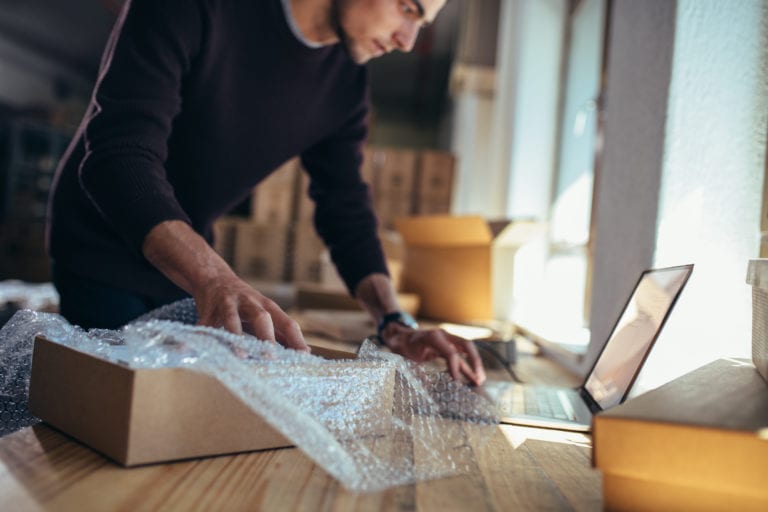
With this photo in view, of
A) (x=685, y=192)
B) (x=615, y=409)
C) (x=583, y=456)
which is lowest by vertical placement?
(x=583, y=456)

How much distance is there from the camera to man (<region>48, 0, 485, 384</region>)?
2.91 ft

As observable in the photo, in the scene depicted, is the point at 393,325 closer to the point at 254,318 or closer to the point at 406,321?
the point at 406,321

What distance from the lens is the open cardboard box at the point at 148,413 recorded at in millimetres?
532

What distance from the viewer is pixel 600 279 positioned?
1.33 m

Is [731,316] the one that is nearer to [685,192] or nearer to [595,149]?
[685,192]

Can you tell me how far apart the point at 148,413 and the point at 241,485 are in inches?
3.9

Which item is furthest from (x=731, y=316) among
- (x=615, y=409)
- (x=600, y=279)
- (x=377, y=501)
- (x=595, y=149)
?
(x=595, y=149)

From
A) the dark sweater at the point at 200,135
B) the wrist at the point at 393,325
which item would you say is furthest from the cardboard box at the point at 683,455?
the wrist at the point at 393,325

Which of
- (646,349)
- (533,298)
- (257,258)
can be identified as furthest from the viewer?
(257,258)

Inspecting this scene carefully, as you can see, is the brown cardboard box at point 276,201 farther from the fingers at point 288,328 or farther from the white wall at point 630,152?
the fingers at point 288,328

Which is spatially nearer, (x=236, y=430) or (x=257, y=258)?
(x=236, y=430)

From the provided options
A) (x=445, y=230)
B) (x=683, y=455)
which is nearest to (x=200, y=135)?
(x=683, y=455)

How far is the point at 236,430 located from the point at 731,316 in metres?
0.76

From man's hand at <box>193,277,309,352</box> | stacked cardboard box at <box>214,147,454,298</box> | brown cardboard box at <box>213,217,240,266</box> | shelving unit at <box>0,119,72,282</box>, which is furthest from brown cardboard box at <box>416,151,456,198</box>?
man's hand at <box>193,277,309,352</box>
